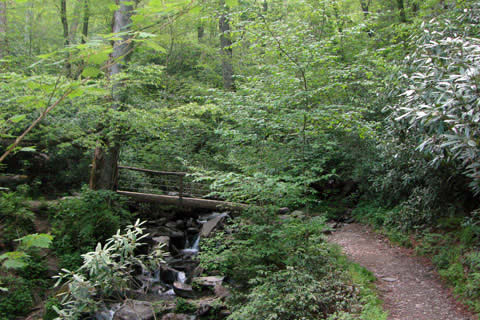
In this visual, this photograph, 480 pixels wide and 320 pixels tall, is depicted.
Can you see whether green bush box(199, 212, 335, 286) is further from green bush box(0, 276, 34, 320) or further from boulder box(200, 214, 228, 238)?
green bush box(0, 276, 34, 320)

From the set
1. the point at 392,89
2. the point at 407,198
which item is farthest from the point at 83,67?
the point at 407,198

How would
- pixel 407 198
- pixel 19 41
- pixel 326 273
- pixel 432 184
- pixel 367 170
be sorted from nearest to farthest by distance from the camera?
1. pixel 326 273
2. pixel 432 184
3. pixel 407 198
4. pixel 367 170
5. pixel 19 41

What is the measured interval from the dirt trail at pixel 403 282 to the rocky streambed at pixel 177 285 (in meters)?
2.60

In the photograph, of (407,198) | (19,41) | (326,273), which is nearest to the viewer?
(326,273)

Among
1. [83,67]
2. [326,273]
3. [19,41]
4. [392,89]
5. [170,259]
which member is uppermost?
[19,41]

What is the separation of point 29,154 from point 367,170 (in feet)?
32.1

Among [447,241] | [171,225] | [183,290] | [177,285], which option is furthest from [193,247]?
[447,241]

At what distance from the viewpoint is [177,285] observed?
6.88 metres

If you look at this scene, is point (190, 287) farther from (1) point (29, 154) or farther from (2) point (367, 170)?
(1) point (29, 154)

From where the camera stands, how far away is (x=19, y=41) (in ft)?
43.2

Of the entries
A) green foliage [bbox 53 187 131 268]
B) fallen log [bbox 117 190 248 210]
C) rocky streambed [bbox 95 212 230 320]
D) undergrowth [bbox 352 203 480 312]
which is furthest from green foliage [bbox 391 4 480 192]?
green foliage [bbox 53 187 131 268]

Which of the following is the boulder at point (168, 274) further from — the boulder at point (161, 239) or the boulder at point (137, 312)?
the boulder at point (137, 312)

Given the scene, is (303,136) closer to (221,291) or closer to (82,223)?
(221,291)

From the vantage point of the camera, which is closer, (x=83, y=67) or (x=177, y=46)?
(x=83, y=67)
